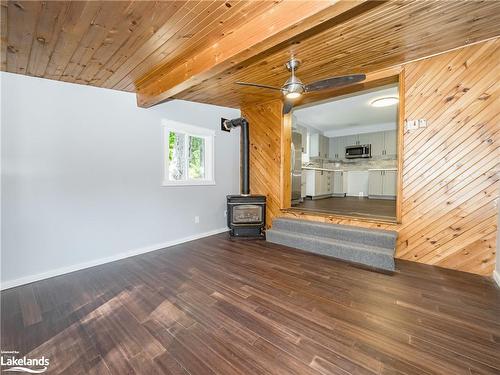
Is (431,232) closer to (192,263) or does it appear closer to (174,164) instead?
(192,263)

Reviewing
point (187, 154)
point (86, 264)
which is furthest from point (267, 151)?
point (86, 264)

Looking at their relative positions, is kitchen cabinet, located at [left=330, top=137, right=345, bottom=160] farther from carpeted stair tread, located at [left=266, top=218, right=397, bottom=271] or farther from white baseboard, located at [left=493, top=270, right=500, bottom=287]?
white baseboard, located at [left=493, top=270, right=500, bottom=287]

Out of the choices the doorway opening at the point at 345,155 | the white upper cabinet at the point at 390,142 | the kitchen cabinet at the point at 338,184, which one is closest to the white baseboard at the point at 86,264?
the doorway opening at the point at 345,155

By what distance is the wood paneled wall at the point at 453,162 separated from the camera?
2.56m

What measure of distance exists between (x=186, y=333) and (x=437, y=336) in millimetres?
1938

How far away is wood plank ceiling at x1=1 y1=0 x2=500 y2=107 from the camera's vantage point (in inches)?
70.0

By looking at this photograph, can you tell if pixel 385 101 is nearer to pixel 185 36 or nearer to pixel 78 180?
pixel 185 36

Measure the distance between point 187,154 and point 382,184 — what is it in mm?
6701

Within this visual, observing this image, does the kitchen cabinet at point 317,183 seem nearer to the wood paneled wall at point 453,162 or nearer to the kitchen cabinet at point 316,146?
the kitchen cabinet at point 316,146

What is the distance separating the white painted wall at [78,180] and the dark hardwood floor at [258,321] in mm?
465

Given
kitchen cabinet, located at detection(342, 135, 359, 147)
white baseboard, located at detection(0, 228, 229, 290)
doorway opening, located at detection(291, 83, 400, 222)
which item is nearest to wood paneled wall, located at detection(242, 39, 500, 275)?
doorway opening, located at detection(291, 83, 400, 222)

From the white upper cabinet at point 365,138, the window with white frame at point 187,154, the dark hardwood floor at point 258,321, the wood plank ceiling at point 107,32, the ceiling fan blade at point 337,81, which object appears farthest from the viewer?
the white upper cabinet at point 365,138

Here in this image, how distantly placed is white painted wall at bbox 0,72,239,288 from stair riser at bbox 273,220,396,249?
6.40ft

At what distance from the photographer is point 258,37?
1.81 meters
